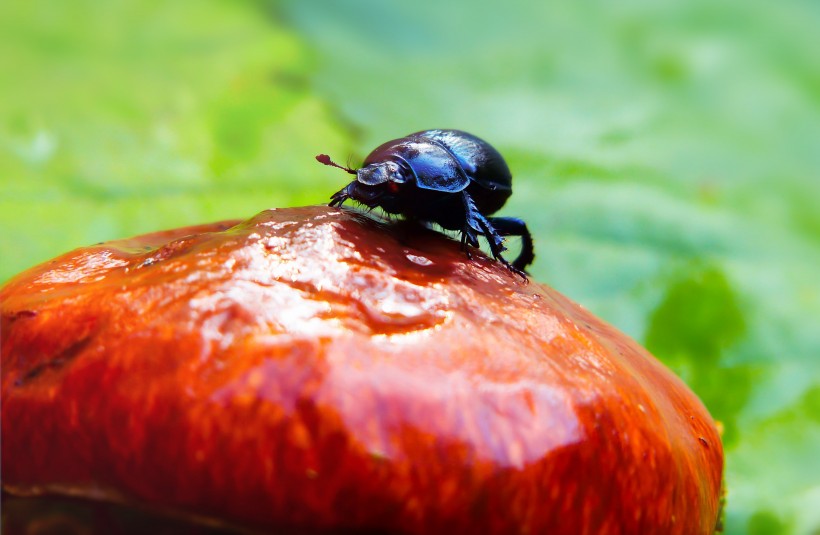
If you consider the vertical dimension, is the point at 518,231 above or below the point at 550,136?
below

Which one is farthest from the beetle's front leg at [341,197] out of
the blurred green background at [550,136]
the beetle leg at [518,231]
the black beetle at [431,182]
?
the blurred green background at [550,136]

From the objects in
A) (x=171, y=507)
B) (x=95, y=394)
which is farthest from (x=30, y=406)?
(x=171, y=507)

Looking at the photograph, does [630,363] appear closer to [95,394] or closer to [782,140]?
[95,394]

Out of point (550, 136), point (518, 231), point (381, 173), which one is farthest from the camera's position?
point (550, 136)

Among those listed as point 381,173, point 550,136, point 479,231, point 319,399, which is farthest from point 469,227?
point 550,136

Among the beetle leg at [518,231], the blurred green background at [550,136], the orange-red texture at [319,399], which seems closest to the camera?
the orange-red texture at [319,399]

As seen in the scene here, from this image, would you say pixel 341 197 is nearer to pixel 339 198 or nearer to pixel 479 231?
pixel 339 198

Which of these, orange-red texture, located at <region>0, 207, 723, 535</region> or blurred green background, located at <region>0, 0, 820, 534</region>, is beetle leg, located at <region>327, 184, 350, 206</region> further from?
blurred green background, located at <region>0, 0, 820, 534</region>

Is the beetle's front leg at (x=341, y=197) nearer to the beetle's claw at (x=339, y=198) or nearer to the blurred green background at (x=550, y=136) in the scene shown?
the beetle's claw at (x=339, y=198)
